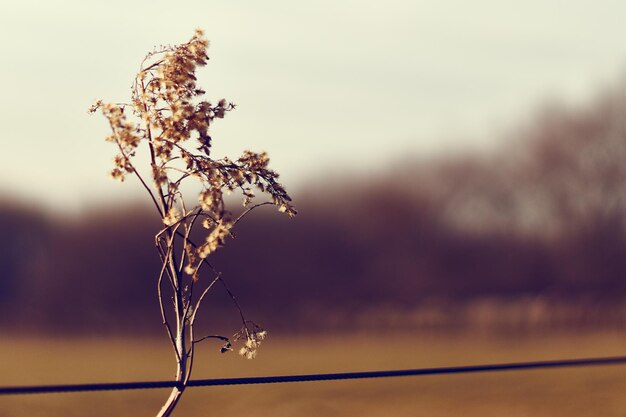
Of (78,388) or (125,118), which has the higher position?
(125,118)

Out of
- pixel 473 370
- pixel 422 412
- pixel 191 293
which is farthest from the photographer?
pixel 422 412

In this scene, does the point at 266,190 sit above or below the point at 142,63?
below

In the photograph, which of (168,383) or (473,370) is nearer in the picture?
(168,383)

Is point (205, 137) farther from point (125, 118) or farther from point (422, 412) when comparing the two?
point (422, 412)

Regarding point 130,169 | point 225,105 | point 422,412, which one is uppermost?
point 225,105

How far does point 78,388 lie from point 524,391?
368 centimetres

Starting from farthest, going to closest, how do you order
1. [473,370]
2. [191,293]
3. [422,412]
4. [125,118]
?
[422,412] → [473,370] → [191,293] → [125,118]

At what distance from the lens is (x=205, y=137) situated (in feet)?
12.2

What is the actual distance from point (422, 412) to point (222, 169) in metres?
2.90

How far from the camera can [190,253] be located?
3.78 m

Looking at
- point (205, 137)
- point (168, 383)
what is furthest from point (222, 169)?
point (168, 383)

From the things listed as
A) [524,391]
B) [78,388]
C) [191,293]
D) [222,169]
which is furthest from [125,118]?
[524,391]

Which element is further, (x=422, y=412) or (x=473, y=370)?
(x=422, y=412)

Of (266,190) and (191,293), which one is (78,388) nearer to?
(191,293)
